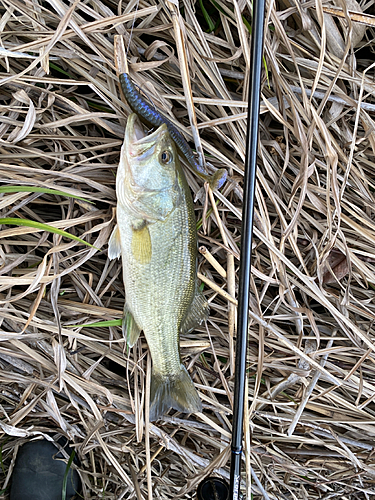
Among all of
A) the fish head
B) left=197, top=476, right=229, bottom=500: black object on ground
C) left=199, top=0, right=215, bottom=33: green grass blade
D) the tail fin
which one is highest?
left=199, top=0, right=215, bottom=33: green grass blade

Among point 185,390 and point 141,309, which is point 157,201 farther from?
point 185,390

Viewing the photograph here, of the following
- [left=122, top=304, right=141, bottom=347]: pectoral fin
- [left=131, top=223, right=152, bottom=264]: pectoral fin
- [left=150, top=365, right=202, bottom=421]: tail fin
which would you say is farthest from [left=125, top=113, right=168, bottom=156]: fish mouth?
[left=150, top=365, right=202, bottom=421]: tail fin

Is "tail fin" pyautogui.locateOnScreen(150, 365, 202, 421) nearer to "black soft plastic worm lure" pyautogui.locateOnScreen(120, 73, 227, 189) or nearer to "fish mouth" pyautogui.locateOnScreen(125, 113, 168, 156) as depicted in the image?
"black soft plastic worm lure" pyautogui.locateOnScreen(120, 73, 227, 189)

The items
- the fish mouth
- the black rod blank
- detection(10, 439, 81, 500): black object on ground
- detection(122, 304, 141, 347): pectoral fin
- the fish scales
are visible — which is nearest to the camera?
the black rod blank

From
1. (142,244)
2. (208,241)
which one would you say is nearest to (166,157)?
(142,244)

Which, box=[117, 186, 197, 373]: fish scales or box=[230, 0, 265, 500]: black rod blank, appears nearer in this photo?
box=[230, 0, 265, 500]: black rod blank

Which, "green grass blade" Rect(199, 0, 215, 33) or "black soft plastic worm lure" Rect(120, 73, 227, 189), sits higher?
"green grass blade" Rect(199, 0, 215, 33)

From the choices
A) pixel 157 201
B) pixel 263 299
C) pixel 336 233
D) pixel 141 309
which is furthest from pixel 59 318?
pixel 336 233
